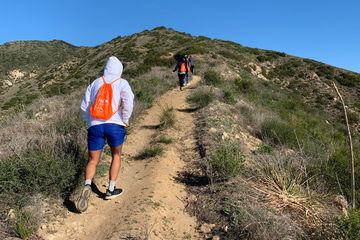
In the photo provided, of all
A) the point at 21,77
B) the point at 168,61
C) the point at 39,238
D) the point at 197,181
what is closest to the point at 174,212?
the point at 197,181

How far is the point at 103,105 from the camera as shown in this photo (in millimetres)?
2807

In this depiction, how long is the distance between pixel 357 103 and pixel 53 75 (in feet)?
116

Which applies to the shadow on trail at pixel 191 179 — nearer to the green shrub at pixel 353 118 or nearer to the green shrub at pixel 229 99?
the green shrub at pixel 229 99

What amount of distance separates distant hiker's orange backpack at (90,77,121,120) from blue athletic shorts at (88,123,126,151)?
0.13 metres

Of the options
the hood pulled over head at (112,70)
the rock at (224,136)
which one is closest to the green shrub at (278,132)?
the rock at (224,136)

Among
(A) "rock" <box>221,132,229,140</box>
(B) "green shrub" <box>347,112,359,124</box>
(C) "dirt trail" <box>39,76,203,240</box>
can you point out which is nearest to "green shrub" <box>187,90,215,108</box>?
(A) "rock" <box>221,132,229,140</box>

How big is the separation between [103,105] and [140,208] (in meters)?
1.39

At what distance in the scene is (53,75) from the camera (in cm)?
3056

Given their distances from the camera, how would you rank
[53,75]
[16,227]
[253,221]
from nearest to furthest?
[16,227] → [253,221] → [53,75]

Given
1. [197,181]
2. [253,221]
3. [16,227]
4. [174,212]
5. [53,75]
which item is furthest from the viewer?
[53,75]

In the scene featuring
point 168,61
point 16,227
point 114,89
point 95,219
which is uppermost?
point 168,61

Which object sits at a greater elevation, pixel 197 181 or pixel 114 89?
pixel 114 89

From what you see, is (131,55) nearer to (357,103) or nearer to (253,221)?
(357,103)

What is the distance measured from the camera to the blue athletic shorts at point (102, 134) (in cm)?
283
